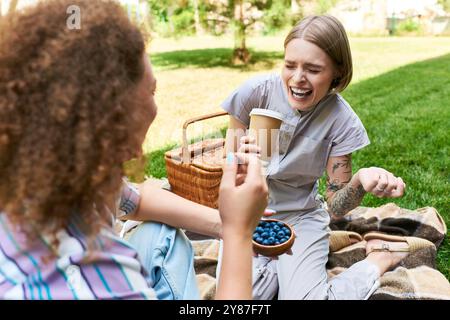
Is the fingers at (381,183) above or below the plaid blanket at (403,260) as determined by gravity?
above

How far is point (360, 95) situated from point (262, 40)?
6.94 m

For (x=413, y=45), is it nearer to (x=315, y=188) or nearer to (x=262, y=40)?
(x=262, y=40)

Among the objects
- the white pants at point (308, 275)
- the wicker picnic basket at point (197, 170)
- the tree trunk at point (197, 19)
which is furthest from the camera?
the tree trunk at point (197, 19)

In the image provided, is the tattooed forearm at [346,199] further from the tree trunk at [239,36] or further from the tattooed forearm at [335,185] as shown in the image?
the tree trunk at [239,36]

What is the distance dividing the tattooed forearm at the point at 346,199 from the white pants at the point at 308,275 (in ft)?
0.35

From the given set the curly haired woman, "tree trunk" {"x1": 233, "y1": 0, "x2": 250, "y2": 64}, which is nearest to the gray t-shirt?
the curly haired woman

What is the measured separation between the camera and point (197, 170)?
2416 millimetres

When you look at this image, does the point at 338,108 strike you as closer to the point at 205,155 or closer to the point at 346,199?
the point at 346,199

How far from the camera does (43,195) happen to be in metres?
0.80

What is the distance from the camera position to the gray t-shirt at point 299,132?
1896mm

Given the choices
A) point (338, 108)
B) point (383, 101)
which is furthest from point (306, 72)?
point (383, 101)

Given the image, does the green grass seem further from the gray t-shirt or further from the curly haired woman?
the curly haired woman

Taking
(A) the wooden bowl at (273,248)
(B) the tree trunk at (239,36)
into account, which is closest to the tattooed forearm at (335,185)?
(A) the wooden bowl at (273,248)
